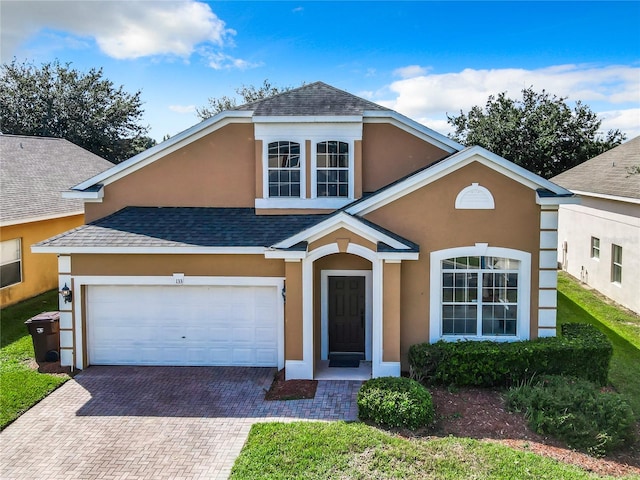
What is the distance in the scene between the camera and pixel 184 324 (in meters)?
12.9

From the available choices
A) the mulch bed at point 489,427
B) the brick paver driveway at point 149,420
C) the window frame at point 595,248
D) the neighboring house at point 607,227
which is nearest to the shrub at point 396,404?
the mulch bed at point 489,427

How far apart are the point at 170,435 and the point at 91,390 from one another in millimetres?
3262

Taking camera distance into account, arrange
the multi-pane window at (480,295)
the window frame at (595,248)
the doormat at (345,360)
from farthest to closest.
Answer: the window frame at (595,248) → the doormat at (345,360) → the multi-pane window at (480,295)

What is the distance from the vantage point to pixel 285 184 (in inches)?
547

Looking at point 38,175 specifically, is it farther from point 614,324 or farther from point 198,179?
point 614,324

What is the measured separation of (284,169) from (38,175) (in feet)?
45.2

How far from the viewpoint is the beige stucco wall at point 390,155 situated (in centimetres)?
1415

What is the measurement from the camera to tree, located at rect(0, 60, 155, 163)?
40.4 m

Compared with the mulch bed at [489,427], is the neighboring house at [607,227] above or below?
above

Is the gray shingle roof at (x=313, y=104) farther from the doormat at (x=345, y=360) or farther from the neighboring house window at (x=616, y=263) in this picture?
the neighboring house window at (x=616, y=263)

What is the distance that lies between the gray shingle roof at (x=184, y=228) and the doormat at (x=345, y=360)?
353 cm

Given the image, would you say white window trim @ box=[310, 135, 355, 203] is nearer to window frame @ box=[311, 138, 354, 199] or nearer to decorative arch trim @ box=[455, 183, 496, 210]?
window frame @ box=[311, 138, 354, 199]

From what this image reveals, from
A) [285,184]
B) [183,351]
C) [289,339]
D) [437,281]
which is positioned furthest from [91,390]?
[437,281]

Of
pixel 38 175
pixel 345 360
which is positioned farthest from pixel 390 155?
pixel 38 175
